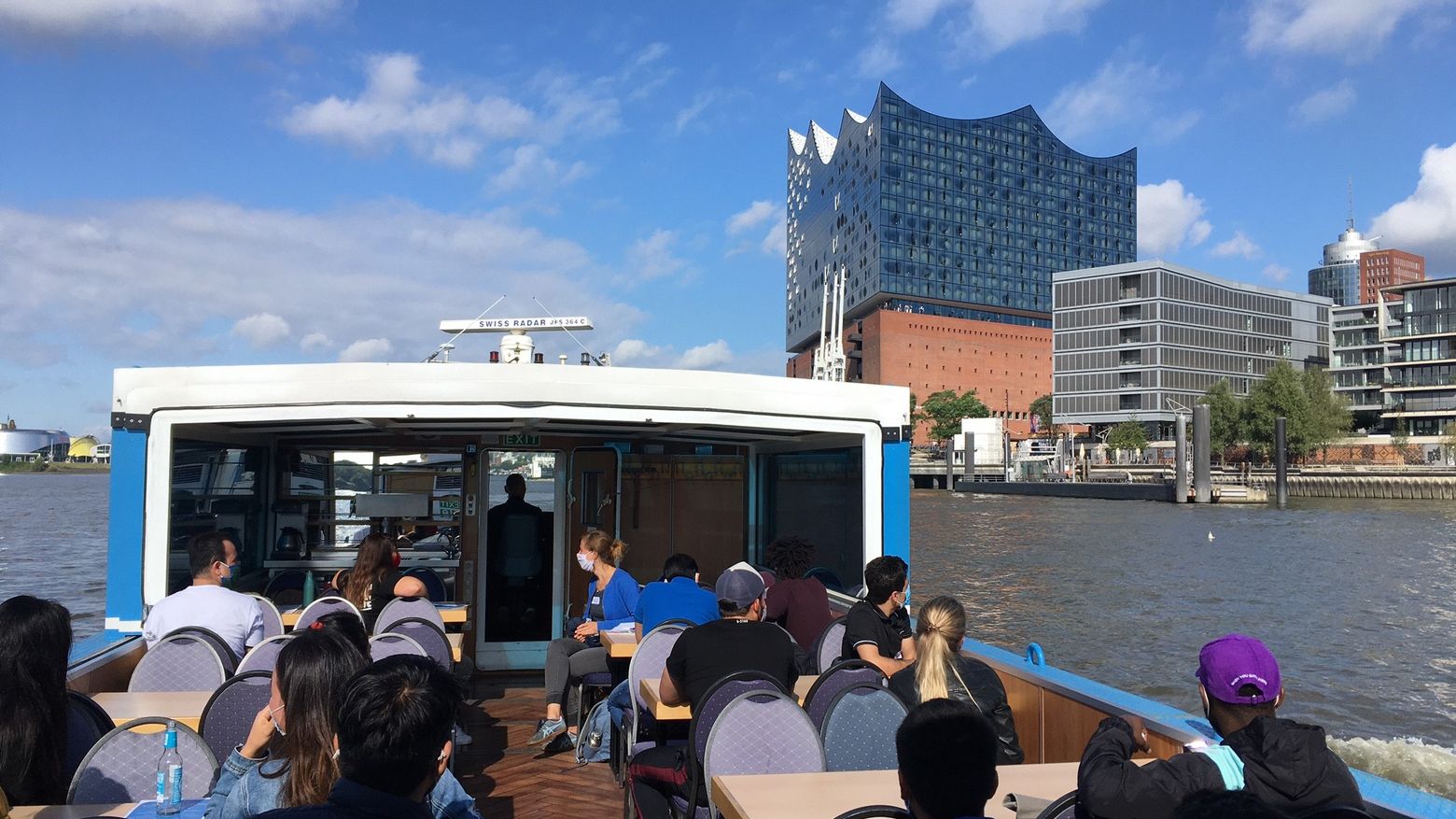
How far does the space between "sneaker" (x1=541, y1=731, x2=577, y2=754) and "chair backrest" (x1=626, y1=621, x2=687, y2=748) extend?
139cm

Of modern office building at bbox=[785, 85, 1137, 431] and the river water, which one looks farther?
modern office building at bbox=[785, 85, 1137, 431]

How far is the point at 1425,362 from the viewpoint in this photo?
286ft

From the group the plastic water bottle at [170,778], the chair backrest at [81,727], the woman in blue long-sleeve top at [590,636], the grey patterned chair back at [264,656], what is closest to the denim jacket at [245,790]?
the plastic water bottle at [170,778]

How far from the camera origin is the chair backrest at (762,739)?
374 centimetres

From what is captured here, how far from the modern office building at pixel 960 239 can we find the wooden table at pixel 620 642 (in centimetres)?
11229

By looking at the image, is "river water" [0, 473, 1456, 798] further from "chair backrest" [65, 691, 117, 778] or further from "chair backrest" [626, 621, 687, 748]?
"chair backrest" [65, 691, 117, 778]

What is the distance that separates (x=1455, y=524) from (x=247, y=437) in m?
48.1

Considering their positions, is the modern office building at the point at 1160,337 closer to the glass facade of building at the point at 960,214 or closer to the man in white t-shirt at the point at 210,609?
the glass facade of building at the point at 960,214

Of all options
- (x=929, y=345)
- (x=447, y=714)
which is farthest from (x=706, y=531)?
(x=929, y=345)

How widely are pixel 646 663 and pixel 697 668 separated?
819mm

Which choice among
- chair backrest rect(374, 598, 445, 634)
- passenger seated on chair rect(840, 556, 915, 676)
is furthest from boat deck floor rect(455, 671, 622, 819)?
passenger seated on chair rect(840, 556, 915, 676)

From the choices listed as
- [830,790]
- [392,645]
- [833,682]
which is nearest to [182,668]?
[392,645]

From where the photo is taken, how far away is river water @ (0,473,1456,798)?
14.0 m

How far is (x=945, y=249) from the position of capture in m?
124
